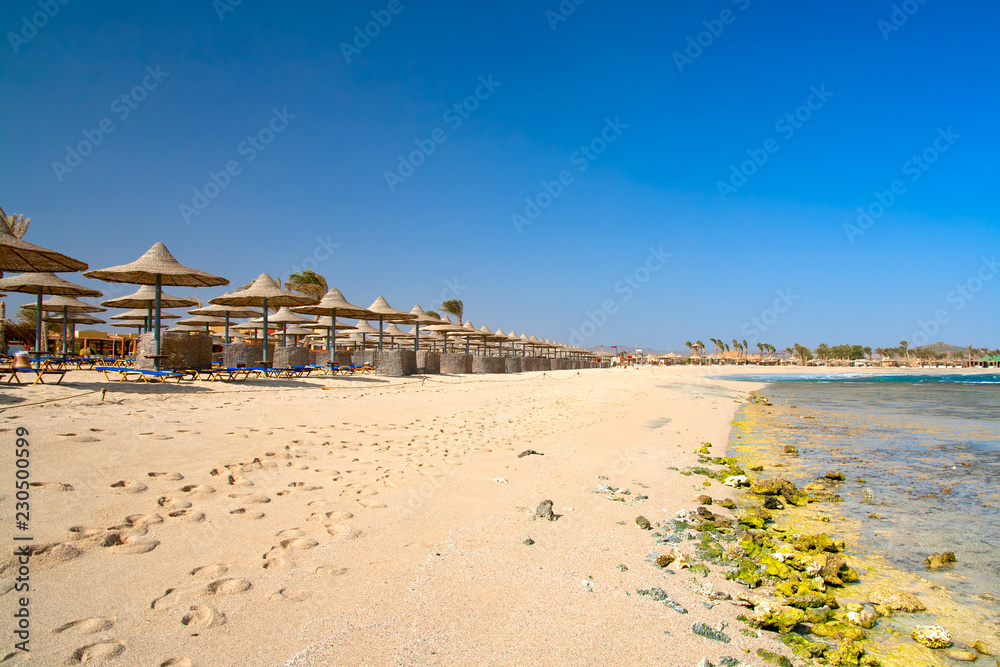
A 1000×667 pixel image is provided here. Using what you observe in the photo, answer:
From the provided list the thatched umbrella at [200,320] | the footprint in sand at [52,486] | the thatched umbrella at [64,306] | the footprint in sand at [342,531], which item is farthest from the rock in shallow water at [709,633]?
the thatched umbrella at [200,320]

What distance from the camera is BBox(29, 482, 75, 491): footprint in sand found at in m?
3.06

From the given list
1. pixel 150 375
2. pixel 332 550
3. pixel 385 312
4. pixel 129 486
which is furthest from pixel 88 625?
pixel 385 312

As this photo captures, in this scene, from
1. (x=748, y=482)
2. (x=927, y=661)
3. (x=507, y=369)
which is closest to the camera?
(x=927, y=661)

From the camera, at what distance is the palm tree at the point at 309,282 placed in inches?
1499

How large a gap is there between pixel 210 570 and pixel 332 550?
59cm

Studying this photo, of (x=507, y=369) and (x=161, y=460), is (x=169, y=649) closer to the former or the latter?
(x=161, y=460)

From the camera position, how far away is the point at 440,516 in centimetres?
337

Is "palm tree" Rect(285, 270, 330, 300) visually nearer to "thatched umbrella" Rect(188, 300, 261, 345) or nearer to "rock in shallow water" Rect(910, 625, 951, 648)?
"thatched umbrella" Rect(188, 300, 261, 345)

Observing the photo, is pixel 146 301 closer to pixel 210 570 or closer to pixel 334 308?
pixel 334 308

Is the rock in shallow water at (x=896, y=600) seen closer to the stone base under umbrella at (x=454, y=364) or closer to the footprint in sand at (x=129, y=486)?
the footprint in sand at (x=129, y=486)

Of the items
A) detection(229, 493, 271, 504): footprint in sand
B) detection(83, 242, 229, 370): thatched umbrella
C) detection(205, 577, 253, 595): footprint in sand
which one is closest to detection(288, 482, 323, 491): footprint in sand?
detection(229, 493, 271, 504): footprint in sand

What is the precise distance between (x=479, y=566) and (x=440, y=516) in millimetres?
783

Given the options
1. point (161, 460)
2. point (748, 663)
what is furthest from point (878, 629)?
point (161, 460)

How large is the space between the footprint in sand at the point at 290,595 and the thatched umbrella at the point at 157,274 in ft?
30.8
